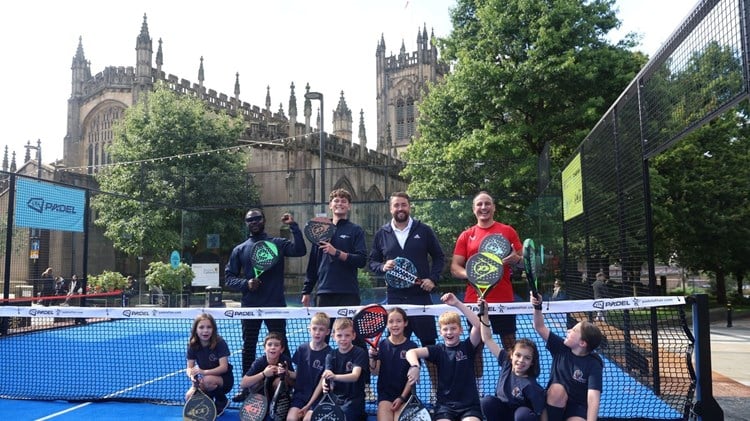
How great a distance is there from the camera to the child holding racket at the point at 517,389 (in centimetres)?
436

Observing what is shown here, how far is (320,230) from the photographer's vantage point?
5.72 meters

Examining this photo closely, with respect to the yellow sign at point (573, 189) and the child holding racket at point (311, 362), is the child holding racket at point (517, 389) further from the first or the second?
the yellow sign at point (573, 189)

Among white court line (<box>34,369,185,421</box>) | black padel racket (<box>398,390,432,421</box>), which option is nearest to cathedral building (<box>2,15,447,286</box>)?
white court line (<box>34,369,185,421</box>)

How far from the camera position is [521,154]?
1895 cm

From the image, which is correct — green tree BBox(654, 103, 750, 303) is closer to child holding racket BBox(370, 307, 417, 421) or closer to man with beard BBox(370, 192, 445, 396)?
man with beard BBox(370, 192, 445, 396)

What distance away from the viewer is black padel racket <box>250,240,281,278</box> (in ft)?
19.4

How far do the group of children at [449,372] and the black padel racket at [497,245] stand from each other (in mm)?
→ 602

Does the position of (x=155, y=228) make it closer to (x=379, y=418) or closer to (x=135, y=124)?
(x=135, y=124)

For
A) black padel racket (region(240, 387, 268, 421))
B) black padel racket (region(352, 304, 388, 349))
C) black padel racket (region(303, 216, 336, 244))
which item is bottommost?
black padel racket (region(240, 387, 268, 421))

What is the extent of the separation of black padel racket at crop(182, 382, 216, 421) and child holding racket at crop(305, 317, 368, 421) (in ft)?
3.22

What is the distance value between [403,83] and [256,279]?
59.1 m

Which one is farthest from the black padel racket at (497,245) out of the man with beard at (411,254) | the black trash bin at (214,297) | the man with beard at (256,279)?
the black trash bin at (214,297)

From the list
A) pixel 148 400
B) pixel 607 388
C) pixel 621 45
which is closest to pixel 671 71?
pixel 607 388

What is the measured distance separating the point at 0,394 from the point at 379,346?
488 centimetres
